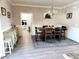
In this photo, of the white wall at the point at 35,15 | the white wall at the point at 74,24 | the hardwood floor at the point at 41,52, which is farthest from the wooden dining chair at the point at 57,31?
the white wall at the point at 35,15

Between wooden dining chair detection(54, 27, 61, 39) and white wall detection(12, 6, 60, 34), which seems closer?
wooden dining chair detection(54, 27, 61, 39)

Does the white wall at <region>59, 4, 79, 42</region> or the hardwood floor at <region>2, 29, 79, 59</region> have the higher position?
the white wall at <region>59, 4, 79, 42</region>

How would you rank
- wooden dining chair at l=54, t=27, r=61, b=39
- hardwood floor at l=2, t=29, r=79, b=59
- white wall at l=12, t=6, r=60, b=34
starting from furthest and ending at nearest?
white wall at l=12, t=6, r=60, b=34 < wooden dining chair at l=54, t=27, r=61, b=39 < hardwood floor at l=2, t=29, r=79, b=59

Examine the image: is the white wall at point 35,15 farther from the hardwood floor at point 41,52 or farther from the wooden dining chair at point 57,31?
the hardwood floor at point 41,52

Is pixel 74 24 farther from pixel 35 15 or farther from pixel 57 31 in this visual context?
pixel 35 15

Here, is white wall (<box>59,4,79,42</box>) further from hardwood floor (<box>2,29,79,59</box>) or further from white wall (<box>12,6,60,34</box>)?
white wall (<box>12,6,60,34</box>)

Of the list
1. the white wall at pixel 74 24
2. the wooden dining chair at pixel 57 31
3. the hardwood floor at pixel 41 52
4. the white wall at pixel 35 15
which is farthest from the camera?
the white wall at pixel 35 15

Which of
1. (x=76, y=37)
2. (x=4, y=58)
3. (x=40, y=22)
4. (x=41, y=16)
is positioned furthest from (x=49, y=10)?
(x=4, y=58)

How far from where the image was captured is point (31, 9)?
22.7 feet

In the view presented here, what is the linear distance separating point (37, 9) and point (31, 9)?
0.53 metres

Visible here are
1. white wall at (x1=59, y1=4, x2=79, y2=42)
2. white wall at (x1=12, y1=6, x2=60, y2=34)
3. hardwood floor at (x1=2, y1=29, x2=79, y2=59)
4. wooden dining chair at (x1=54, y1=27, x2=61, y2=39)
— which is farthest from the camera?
white wall at (x1=12, y1=6, x2=60, y2=34)

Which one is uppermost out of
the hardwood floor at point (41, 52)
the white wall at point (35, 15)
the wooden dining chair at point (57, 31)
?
the white wall at point (35, 15)

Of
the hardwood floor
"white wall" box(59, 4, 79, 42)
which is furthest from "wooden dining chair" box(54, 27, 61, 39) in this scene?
the hardwood floor

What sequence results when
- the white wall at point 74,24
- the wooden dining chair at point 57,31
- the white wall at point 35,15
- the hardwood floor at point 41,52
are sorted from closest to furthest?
the hardwood floor at point 41,52 < the white wall at point 74,24 < the wooden dining chair at point 57,31 < the white wall at point 35,15
